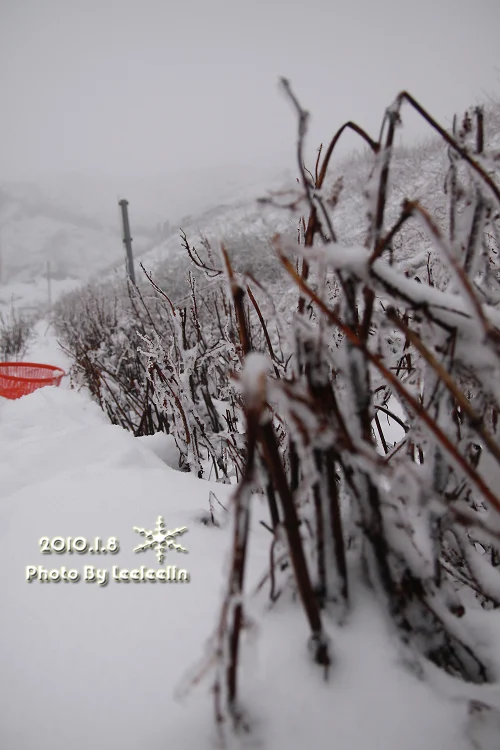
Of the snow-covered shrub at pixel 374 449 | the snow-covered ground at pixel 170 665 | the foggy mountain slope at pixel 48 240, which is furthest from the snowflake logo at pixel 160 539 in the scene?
the foggy mountain slope at pixel 48 240

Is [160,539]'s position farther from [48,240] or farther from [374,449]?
[48,240]

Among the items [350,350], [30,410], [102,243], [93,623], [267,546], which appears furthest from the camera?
[102,243]

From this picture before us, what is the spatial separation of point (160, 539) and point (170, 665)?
31cm

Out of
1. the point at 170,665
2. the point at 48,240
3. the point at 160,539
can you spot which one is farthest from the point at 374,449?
the point at 48,240

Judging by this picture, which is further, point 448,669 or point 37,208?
point 37,208

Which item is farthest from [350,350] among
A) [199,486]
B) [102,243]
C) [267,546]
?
[102,243]

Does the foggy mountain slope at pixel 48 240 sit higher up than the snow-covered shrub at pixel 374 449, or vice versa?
the foggy mountain slope at pixel 48 240

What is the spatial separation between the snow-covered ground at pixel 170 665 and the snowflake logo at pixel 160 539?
14mm

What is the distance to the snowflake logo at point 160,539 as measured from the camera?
32.7 inches

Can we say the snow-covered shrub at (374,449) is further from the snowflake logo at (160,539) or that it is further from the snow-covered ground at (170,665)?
the snowflake logo at (160,539)

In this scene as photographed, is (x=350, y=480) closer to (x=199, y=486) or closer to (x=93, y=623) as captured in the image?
(x=93, y=623)

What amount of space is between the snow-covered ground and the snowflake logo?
0.5 inches

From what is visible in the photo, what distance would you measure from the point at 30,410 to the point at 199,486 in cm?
245

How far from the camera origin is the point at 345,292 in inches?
20.7
